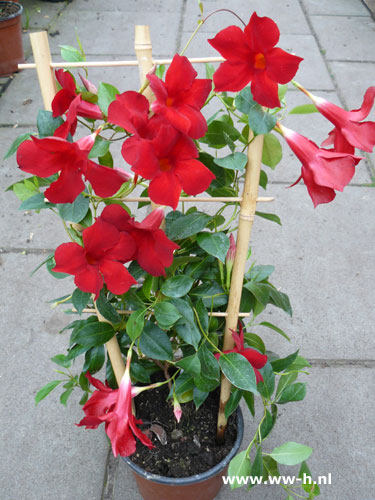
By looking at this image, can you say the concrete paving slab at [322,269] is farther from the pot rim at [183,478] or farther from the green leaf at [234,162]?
the green leaf at [234,162]

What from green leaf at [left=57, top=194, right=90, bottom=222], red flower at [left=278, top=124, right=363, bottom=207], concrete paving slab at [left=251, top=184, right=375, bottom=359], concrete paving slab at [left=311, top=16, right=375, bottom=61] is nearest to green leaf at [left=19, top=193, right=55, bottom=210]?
green leaf at [left=57, top=194, right=90, bottom=222]

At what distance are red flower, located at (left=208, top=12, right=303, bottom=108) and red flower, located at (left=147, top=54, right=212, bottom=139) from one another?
3cm

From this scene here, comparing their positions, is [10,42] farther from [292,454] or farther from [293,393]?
[292,454]

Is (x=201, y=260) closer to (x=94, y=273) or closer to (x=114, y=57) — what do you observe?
(x=94, y=273)

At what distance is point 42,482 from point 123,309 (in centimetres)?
69

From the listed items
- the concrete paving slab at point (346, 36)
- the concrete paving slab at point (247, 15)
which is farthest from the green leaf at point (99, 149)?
the concrete paving slab at point (247, 15)

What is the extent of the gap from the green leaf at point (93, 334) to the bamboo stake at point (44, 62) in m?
0.41

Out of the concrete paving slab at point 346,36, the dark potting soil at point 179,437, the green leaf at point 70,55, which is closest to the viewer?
the green leaf at point 70,55

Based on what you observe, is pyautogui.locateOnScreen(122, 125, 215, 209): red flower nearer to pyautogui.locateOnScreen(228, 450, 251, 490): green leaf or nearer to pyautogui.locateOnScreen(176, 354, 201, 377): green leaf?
pyautogui.locateOnScreen(176, 354, 201, 377): green leaf

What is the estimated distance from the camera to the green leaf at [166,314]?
815mm

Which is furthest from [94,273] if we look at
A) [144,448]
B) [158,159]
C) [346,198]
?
[346,198]

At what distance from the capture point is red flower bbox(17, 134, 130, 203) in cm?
57

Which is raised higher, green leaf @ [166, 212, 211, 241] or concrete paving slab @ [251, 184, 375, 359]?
green leaf @ [166, 212, 211, 241]

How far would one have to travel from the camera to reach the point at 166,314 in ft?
2.72
